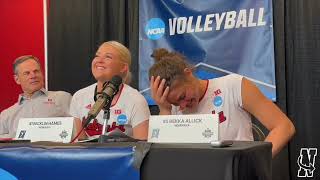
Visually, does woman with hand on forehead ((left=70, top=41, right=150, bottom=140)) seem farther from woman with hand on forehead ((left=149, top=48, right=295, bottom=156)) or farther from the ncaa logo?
the ncaa logo

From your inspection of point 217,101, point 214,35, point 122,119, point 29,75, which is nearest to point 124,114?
point 122,119

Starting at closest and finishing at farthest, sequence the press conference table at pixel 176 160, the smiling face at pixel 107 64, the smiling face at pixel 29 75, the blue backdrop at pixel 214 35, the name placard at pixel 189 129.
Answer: the press conference table at pixel 176 160
the name placard at pixel 189 129
the smiling face at pixel 107 64
the smiling face at pixel 29 75
the blue backdrop at pixel 214 35

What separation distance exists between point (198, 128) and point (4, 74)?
3.24 m

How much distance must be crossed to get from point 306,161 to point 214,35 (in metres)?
1.08

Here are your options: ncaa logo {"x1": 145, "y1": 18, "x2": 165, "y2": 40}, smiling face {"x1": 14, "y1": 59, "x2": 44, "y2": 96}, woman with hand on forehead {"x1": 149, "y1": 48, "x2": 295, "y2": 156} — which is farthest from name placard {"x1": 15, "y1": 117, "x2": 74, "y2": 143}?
ncaa logo {"x1": 145, "y1": 18, "x2": 165, "y2": 40}

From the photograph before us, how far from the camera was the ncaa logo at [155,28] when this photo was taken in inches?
139

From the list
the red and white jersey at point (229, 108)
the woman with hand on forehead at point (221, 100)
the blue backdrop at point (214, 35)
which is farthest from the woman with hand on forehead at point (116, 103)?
the blue backdrop at point (214, 35)

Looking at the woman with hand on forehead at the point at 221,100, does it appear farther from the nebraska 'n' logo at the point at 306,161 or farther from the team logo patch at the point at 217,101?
the nebraska 'n' logo at the point at 306,161

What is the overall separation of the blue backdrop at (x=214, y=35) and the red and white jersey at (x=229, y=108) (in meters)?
1.31

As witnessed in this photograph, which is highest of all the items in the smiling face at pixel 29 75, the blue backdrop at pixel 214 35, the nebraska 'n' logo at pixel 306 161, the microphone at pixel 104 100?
the blue backdrop at pixel 214 35

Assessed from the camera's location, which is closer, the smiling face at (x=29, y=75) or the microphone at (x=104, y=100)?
the microphone at (x=104, y=100)

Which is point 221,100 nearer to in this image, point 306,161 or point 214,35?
point 306,161

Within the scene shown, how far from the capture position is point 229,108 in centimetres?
182

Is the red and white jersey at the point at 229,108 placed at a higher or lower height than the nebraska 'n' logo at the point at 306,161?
higher
